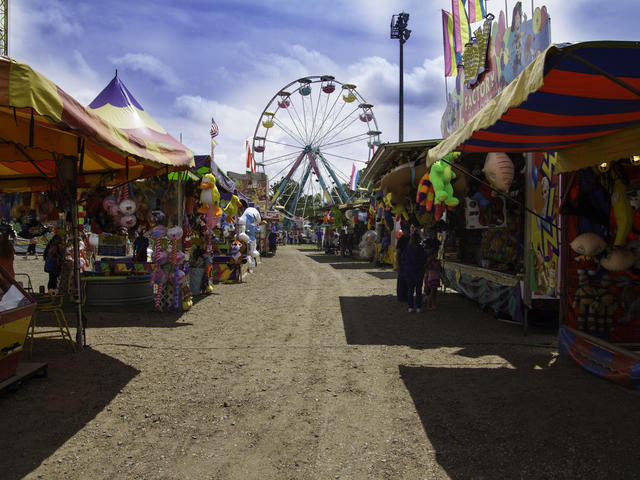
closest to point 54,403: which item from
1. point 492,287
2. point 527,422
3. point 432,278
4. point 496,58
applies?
point 527,422

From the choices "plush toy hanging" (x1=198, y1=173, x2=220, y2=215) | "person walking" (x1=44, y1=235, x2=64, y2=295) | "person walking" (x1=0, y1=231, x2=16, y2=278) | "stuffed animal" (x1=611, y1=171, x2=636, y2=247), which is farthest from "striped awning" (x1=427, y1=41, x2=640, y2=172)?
"person walking" (x1=44, y1=235, x2=64, y2=295)

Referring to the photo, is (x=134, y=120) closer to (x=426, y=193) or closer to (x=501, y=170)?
(x=426, y=193)

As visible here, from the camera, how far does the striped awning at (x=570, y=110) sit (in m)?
2.38

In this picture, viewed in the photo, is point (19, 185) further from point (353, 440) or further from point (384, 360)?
point (353, 440)

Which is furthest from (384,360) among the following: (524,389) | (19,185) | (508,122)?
(19,185)

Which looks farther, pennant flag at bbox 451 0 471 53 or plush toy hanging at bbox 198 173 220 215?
pennant flag at bbox 451 0 471 53

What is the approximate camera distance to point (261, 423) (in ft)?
10.4

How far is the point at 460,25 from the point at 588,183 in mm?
6848

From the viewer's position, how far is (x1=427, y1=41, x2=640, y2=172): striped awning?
2.38 m

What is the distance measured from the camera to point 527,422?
3.13 meters

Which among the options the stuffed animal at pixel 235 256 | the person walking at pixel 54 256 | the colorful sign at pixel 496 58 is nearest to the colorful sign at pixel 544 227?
the colorful sign at pixel 496 58

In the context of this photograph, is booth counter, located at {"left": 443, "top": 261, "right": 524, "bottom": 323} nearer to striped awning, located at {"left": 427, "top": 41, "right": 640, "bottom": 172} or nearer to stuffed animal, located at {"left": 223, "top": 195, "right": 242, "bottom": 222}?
striped awning, located at {"left": 427, "top": 41, "right": 640, "bottom": 172}

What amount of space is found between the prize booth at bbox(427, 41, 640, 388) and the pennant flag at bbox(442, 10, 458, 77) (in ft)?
19.4

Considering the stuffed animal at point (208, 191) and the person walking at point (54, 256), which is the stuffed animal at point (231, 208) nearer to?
the stuffed animal at point (208, 191)
